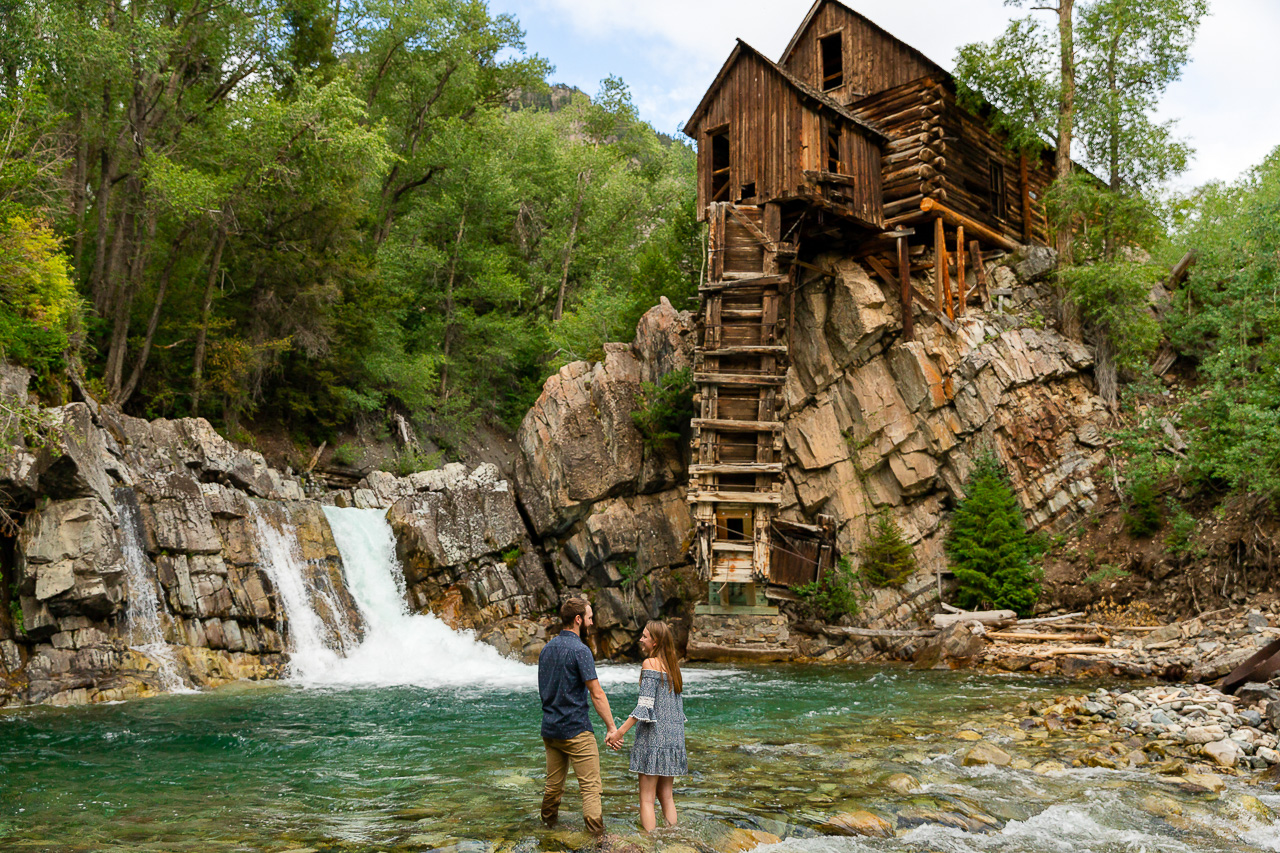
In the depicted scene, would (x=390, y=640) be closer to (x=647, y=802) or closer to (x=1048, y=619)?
(x=1048, y=619)

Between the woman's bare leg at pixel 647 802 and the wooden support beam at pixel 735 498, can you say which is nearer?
the woman's bare leg at pixel 647 802

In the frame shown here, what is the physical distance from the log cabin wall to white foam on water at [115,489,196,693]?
1635cm

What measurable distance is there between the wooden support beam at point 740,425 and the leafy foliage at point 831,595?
4354 mm

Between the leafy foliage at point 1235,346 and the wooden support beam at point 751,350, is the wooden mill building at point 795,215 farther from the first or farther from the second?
the leafy foliage at point 1235,346

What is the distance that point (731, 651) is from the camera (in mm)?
21859

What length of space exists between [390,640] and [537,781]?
14148 mm

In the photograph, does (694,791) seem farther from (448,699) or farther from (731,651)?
(731,651)

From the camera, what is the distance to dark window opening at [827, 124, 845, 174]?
957 inches

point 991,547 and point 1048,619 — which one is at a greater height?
point 991,547

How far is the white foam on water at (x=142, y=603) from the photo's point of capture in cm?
1722

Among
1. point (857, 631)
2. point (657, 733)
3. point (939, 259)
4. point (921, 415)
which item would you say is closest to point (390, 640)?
point (857, 631)

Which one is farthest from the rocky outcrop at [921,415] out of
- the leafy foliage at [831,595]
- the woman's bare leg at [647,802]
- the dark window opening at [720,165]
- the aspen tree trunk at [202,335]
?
the aspen tree trunk at [202,335]

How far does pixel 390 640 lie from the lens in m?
22.0

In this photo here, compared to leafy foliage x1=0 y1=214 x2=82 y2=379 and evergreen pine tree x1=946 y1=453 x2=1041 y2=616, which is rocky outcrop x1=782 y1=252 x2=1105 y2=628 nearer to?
evergreen pine tree x1=946 y1=453 x2=1041 y2=616
